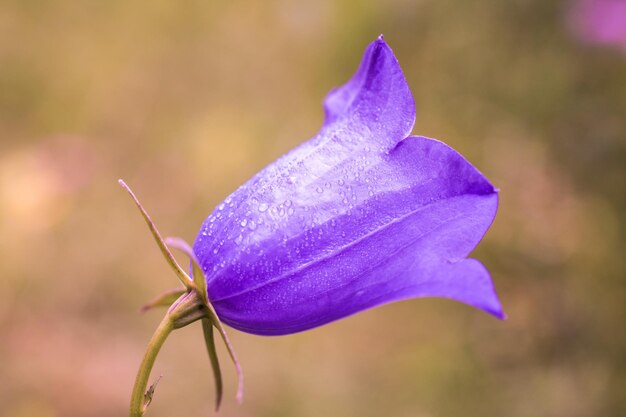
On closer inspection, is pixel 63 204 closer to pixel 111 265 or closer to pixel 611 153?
pixel 111 265

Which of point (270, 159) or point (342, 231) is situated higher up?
point (270, 159)

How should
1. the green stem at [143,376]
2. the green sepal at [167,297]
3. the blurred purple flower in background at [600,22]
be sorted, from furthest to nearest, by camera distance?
the blurred purple flower in background at [600,22] < the green sepal at [167,297] < the green stem at [143,376]

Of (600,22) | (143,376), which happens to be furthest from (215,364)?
(600,22)

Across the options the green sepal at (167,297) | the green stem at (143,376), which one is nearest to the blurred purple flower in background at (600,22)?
the green sepal at (167,297)

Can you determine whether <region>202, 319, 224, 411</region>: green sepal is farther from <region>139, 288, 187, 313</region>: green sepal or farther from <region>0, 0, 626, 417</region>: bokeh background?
<region>0, 0, 626, 417</region>: bokeh background

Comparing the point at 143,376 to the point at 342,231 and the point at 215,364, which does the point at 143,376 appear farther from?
the point at 342,231

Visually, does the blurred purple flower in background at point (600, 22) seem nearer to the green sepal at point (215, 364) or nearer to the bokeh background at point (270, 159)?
the bokeh background at point (270, 159)
